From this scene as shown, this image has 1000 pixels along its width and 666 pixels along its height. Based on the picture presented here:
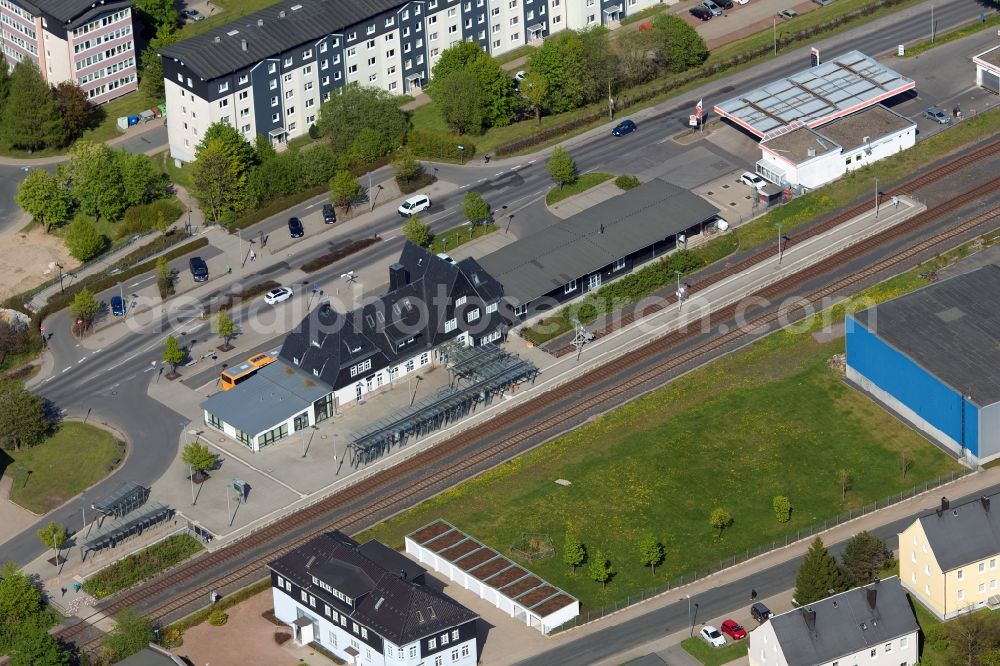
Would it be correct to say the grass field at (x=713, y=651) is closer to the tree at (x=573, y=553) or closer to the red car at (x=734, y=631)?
the red car at (x=734, y=631)

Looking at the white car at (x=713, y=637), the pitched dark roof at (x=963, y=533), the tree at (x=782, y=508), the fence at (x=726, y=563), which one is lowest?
the fence at (x=726, y=563)

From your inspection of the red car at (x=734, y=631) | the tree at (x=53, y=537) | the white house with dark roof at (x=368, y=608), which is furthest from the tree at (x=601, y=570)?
the tree at (x=53, y=537)

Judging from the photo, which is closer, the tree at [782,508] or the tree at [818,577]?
the tree at [818,577]

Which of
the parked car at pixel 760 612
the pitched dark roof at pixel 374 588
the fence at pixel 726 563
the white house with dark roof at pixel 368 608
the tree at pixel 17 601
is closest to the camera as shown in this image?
the white house with dark roof at pixel 368 608

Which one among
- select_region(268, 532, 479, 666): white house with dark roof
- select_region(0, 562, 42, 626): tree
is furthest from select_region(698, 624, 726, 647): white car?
select_region(0, 562, 42, 626): tree

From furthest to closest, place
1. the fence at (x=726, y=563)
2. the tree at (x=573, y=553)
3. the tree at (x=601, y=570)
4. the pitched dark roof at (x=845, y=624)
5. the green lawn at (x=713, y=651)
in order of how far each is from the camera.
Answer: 1. the tree at (x=573, y=553)
2. the tree at (x=601, y=570)
3. the fence at (x=726, y=563)
4. the green lawn at (x=713, y=651)
5. the pitched dark roof at (x=845, y=624)

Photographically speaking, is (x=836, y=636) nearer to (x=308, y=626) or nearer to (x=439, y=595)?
(x=439, y=595)

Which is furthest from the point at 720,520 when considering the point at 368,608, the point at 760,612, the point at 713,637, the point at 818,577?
the point at 368,608
